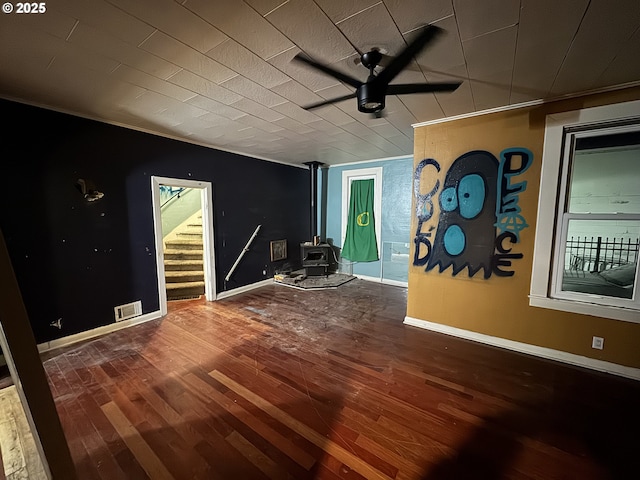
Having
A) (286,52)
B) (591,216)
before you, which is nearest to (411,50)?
(286,52)

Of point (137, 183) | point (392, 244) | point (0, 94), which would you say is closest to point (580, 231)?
point (392, 244)

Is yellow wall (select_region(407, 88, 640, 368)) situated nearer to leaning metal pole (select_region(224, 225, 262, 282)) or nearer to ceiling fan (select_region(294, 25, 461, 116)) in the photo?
ceiling fan (select_region(294, 25, 461, 116))

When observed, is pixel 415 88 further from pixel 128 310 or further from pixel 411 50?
pixel 128 310

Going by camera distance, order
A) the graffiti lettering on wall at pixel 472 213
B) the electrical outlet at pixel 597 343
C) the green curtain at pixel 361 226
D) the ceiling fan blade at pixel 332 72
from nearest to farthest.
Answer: the ceiling fan blade at pixel 332 72, the electrical outlet at pixel 597 343, the graffiti lettering on wall at pixel 472 213, the green curtain at pixel 361 226

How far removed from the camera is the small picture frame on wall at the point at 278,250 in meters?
5.12

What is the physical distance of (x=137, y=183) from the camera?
3.17 metres

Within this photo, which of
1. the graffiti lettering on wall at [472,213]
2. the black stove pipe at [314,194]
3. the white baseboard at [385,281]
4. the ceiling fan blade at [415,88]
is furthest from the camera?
the black stove pipe at [314,194]

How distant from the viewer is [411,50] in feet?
4.81

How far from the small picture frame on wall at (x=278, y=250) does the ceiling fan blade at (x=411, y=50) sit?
3.89m

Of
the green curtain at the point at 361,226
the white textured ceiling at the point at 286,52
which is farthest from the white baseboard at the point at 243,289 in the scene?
the white textured ceiling at the point at 286,52

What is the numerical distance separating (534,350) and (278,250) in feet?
13.7

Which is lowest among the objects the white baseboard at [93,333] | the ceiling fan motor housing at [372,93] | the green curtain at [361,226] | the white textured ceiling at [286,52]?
the white baseboard at [93,333]

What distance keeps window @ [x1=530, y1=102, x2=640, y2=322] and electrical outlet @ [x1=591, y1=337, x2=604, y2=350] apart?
23 centimetres

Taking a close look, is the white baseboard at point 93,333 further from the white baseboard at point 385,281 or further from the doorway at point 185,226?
the white baseboard at point 385,281
